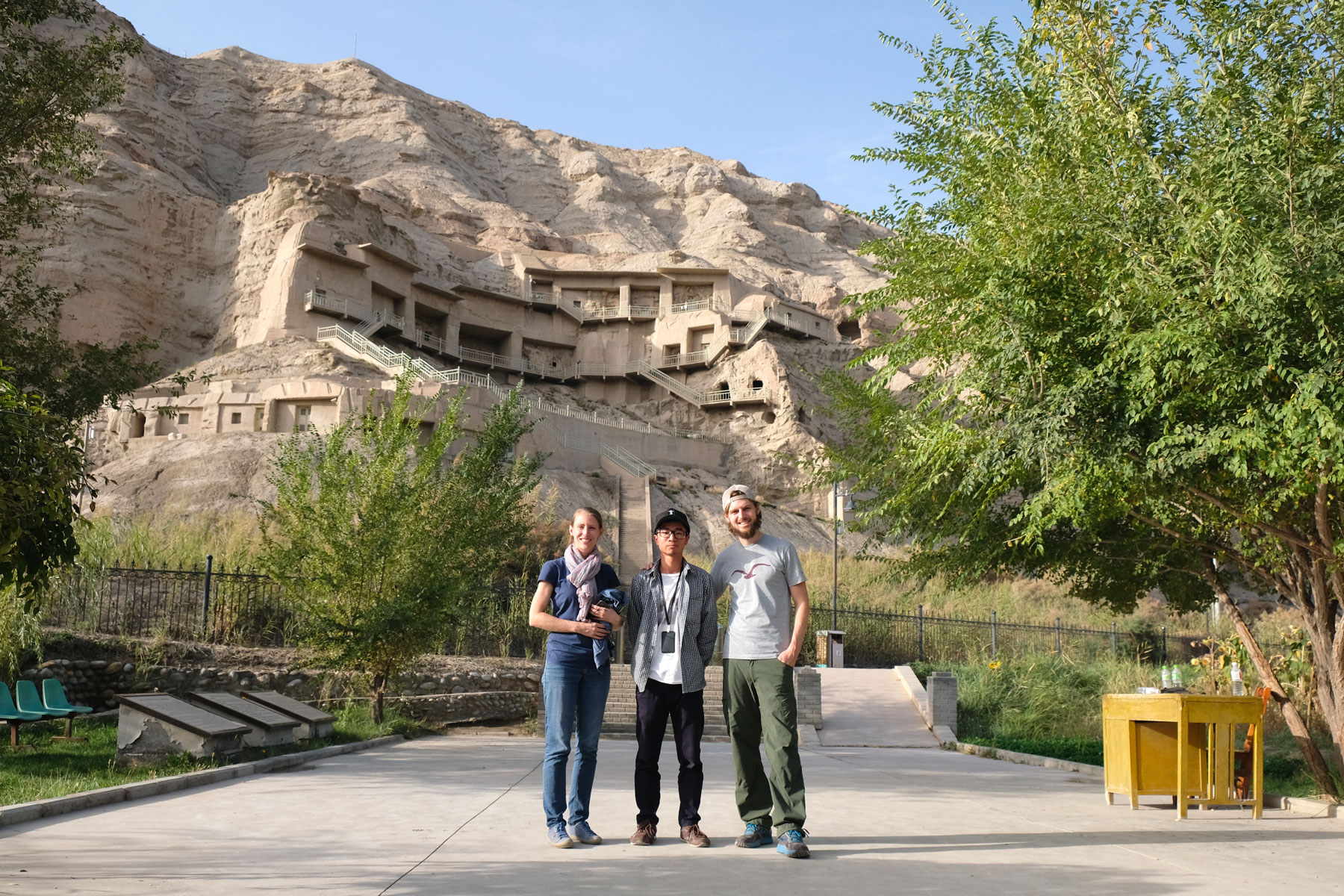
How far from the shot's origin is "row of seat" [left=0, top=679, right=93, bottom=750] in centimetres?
1023

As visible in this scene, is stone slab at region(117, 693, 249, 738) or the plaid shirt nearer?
the plaid shirt

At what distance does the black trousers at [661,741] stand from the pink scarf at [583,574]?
559mm

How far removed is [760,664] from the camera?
5.61 meters

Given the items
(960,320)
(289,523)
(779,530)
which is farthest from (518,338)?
(960,320)

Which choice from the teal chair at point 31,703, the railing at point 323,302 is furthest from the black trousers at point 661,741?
the railing at point 323,302

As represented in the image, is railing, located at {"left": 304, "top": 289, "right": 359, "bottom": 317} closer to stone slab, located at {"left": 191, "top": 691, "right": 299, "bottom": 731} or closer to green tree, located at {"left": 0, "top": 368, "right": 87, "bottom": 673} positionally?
stone slab, located at {"left": 191, "top": 691, "right": 299, "bottom": 731}

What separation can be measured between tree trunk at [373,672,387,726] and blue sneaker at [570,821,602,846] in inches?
375

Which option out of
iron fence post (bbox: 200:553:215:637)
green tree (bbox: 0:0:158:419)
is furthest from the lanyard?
iron fence post (bbox: 200:553:215:637)

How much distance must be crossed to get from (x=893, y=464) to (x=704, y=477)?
36.8 m

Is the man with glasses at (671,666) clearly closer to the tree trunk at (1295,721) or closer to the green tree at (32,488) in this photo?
the green tree at (32,488)

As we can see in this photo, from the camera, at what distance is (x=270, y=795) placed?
291 inches

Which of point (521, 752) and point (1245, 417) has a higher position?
point (1245, 417)

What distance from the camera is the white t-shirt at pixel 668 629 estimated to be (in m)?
5.63

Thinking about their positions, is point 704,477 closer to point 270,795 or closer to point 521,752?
point 521,752
